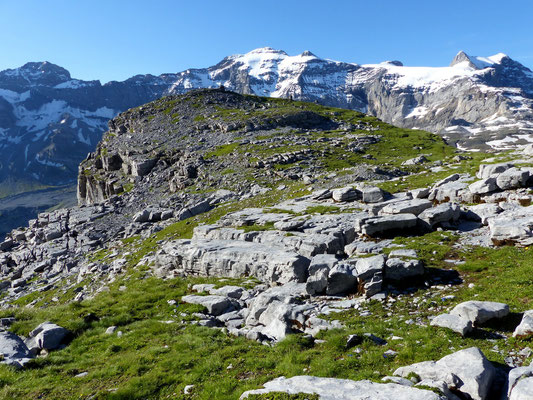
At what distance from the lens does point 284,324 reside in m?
16.2

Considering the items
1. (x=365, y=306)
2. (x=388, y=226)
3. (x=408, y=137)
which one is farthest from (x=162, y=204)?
(x=408, y=137)

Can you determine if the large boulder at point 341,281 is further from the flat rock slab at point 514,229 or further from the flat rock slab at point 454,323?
the flat rock slab at point 514,229

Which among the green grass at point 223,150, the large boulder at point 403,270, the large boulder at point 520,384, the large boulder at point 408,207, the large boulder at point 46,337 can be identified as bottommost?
the large boulder at point 46,337

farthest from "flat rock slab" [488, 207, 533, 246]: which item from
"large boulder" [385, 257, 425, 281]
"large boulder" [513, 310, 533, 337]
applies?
"large boulder" [513, 310, 533, 337]

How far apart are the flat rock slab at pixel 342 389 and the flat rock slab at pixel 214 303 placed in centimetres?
1012

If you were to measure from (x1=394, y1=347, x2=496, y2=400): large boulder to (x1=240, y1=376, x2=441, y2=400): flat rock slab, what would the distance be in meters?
1.23

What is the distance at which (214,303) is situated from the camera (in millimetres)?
20719

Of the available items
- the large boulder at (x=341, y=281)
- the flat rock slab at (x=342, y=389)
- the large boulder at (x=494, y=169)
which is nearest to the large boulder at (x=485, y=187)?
the large boulder at (x=494, y=169)

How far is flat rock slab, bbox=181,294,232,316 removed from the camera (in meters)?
20.5

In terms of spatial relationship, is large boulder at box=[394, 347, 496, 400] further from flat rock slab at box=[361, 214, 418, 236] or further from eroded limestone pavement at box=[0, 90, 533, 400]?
flat rock slab at box=[361, 214, 418, 236]

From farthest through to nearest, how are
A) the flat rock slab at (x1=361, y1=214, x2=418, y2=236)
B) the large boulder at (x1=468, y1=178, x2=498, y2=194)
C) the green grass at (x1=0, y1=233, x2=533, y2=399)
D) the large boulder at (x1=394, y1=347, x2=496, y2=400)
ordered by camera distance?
the large boulder at (x1=468, y1=178, x2=498, y2=194), the flat rock slab at (x1=361, y1=214, x2=418, y2=236), the green grass at (x1=0, y1=233, x2=533, y2=399), the large boulder at (x1=394, y1=347, x2=496, y2=400)

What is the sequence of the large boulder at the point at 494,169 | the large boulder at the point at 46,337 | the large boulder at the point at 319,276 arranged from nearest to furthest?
the large boulder at the point at 46,337, the large boulder at the point at 319,276, the large boulder at the point at 494,169

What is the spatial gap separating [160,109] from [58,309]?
129m

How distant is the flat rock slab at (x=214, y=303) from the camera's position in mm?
20547
